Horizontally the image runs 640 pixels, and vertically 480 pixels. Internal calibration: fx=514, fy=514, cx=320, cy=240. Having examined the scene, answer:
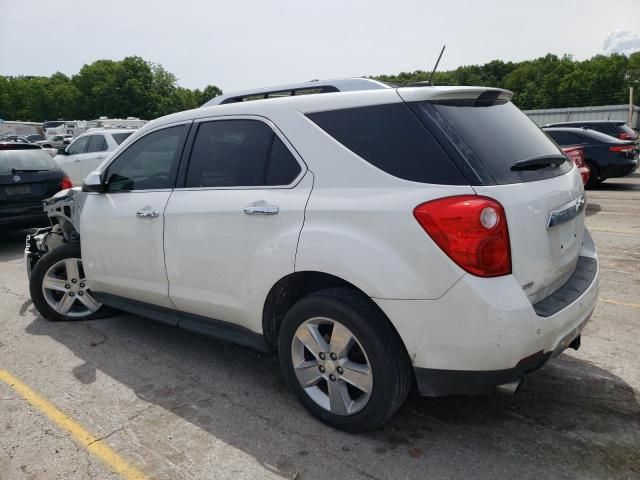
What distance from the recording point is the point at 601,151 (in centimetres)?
1298

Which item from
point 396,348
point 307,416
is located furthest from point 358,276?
point 307,416

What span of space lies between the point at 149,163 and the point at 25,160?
5.09m

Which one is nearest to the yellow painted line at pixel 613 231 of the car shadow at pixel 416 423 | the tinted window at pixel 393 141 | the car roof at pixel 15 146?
the car shadow at pixel 416 423

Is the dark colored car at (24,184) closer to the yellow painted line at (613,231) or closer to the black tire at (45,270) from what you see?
the black tire at (45,270)

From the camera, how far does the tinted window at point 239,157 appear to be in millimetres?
3039

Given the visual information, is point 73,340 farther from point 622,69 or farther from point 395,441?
point 622,69

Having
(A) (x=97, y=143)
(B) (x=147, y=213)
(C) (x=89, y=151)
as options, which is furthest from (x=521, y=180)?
(C) (x=89, y=151)

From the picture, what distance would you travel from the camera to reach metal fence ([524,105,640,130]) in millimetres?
26770

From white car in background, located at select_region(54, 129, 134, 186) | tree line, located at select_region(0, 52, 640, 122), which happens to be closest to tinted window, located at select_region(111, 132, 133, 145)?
white car in background, located at select_region(54, 129, 134, 186)

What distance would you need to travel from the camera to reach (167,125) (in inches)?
151

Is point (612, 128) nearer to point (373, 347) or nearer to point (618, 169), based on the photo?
point (618, 169)

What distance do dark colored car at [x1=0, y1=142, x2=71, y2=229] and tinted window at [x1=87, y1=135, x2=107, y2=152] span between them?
5.32m

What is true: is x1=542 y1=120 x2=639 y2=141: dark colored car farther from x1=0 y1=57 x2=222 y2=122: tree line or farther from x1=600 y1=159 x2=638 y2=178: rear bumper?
x1=0 y1=57 x2=222 y2=122: tree line

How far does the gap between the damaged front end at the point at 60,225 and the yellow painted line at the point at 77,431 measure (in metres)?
1.53
